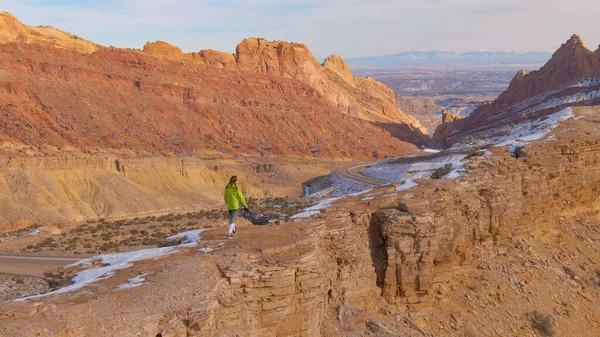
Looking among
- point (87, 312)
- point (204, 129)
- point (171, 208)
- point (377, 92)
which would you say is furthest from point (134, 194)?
point (377, 92)

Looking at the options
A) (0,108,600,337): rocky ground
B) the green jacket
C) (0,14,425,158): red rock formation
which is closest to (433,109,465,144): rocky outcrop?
(0,14,425,158): red rock formation

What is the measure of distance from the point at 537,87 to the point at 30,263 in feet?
315

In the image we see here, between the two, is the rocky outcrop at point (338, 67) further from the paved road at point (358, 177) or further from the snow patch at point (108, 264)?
the snow patch at point (108, 264)

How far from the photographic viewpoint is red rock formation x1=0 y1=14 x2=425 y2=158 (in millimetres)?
65500

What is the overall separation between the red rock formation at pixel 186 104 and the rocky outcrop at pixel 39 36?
85cm

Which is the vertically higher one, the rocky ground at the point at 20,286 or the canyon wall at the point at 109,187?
the rocky ground at the point at 20,286

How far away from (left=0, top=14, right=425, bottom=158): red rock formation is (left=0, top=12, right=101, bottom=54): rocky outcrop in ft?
2.79

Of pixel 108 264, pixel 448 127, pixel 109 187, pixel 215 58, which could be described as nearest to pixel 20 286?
pixel 108 264

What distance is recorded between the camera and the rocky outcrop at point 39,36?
2926 inches

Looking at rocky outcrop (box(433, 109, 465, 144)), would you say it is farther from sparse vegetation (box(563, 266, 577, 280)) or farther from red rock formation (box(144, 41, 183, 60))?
sparse vegetation (box(563, 266, 577, 280))

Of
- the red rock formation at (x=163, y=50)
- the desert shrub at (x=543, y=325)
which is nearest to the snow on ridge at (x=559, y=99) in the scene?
the red rock formation at (x=163, y=50)

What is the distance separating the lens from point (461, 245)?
765 inches

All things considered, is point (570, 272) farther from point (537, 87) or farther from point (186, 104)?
point (537, 87)

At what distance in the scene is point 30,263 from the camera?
19484 mm
